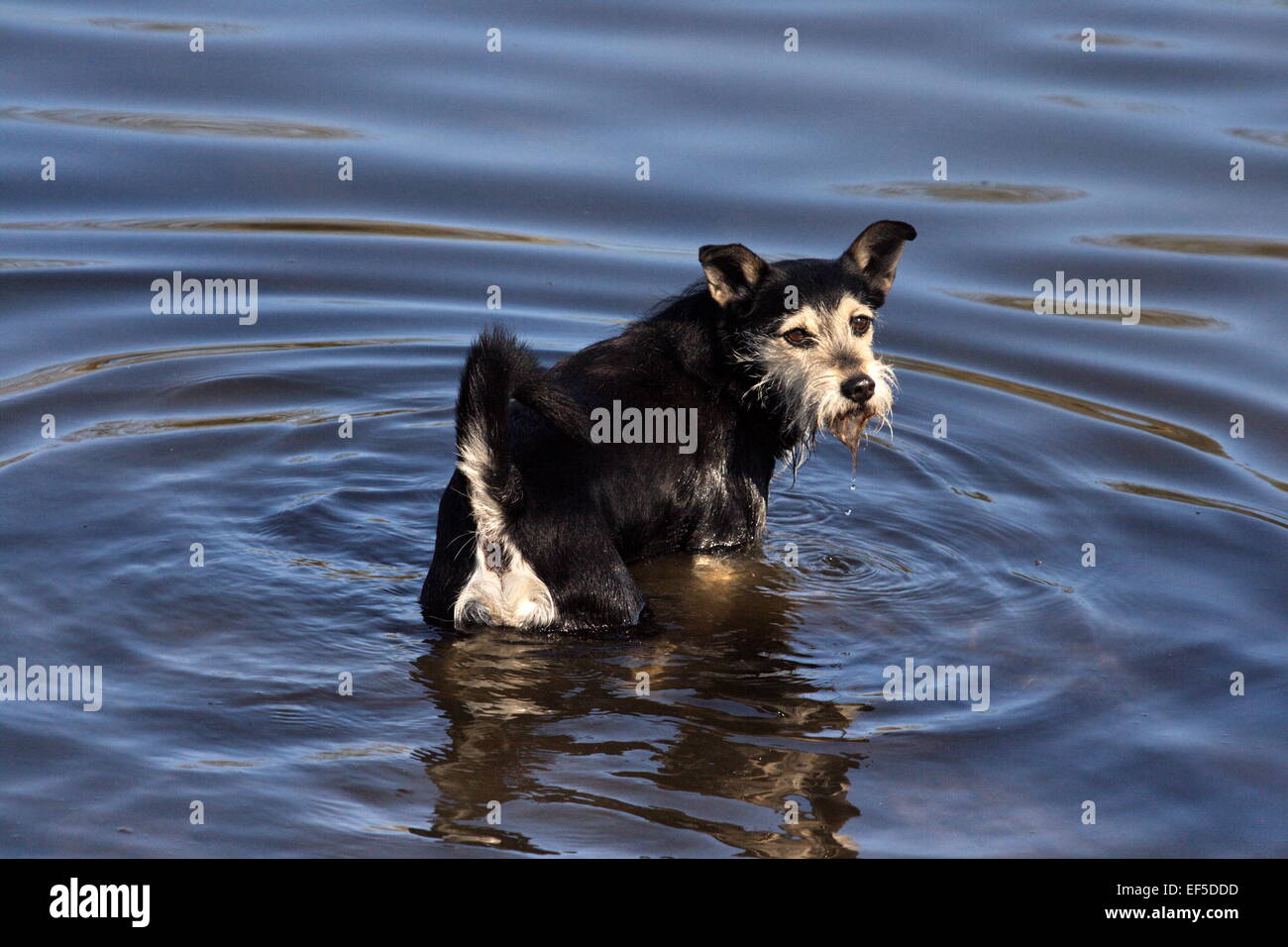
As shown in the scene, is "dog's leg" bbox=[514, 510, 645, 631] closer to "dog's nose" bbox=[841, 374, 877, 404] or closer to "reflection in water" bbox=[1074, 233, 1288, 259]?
"dog's nose" bbox=[841, 374, 877, 404]

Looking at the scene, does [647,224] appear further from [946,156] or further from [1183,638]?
[1183,638]

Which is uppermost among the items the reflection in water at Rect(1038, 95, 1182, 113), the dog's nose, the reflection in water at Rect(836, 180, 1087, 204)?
the reflection in water at Rect(1038, 95, 1182, 113)

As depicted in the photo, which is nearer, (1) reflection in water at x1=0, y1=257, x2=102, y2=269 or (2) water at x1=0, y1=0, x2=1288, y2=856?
(2) water at x1=0, y1=0, x2=1288, y2=856

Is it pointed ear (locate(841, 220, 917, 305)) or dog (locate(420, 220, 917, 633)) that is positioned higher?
pointed ear (locate(841, 220, 917, 305))

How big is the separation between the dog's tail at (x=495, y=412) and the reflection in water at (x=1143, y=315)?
18.6ft

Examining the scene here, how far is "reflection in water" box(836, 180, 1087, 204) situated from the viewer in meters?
12.9

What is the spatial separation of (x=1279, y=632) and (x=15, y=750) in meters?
5.67

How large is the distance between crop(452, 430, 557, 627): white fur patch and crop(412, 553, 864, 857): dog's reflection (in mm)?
128

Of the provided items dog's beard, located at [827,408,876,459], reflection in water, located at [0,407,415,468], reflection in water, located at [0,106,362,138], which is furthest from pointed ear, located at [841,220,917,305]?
reflection in water, located at [0,106,362,138]

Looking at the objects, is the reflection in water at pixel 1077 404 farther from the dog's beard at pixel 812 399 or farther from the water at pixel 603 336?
the dog's beard at pixel 812 399

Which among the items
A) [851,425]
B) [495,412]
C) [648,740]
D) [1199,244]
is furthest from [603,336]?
[1199,244]

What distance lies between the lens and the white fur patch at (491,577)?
6695 millimetres

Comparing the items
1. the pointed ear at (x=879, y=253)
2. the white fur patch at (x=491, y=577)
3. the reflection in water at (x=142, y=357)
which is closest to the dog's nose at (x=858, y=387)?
the pointed ear at (x=879, y=253)

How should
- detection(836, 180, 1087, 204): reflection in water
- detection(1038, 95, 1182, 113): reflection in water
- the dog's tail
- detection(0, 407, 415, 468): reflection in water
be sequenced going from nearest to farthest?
the dog's tail → detection(0, 407, 415, 468): reflection in water → detection(836, 180, 1087, 204): reflection in water → detection(1038, 95, 1182, 113): reflection in water
